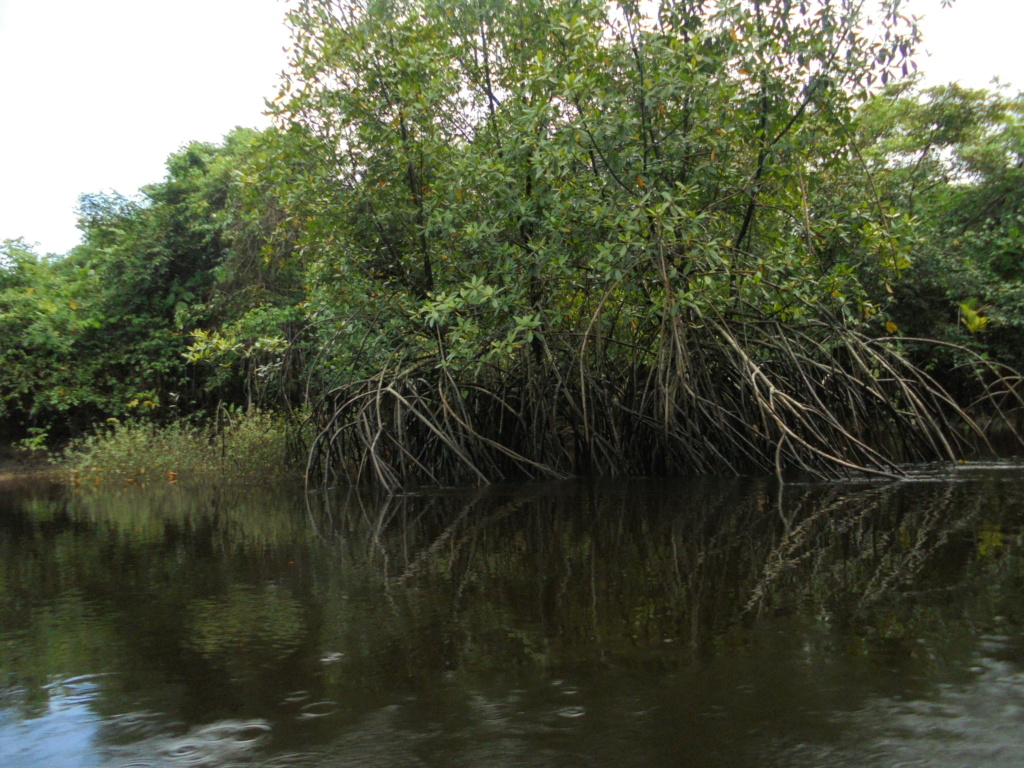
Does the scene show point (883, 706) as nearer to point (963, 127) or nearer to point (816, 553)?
point (816, 553)

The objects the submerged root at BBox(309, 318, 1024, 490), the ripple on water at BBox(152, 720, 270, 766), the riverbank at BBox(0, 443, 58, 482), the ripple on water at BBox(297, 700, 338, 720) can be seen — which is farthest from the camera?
the riverbank at BBox(0, 443, 58, 482)

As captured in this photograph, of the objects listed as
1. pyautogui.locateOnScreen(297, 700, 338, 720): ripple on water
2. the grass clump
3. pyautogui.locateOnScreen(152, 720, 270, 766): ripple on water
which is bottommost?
pyautogui.locateOnScreen(152, 720, 270, 766): ripple on water

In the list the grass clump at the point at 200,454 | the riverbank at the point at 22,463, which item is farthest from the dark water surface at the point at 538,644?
the riverbank at the point at 22,463

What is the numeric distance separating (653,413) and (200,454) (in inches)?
246

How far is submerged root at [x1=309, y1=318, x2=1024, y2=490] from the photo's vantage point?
7805 millimetres

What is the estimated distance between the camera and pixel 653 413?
27.9 ft

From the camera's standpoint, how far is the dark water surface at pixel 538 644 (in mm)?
2213

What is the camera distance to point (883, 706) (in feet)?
7.57

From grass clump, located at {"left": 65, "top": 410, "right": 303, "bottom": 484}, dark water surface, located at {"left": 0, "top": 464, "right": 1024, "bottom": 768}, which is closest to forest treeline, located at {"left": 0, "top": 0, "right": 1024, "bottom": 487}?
grass clump, located at {"left": 65, "top": 410, "right": 303, "bottom": 484}

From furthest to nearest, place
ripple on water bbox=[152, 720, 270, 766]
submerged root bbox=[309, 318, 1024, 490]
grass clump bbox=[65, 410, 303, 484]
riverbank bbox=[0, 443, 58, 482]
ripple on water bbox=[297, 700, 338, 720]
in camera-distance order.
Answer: riverbank bbox=[0, 443, 58, 482] → grass clump bbox=[65, 410, 303, 484] → submerged root bbox=[309, 318, 1024, 490] → ripple on water bbox=[297, 700, 338, 720] → ripple on water bbox=[152, 720, 270, 766]

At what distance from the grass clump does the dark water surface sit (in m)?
5.26

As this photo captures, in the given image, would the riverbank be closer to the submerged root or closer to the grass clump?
the grass clump

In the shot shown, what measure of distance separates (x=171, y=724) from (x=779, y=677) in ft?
5.26

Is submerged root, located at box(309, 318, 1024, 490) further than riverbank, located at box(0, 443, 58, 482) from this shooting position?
No
